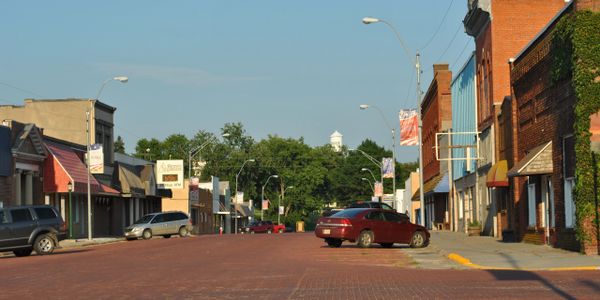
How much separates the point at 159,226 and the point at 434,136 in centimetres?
2345

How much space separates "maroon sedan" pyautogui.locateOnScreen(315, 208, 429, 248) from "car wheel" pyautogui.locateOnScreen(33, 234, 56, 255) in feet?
32.6

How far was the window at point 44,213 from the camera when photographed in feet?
109

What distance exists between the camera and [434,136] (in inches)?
2677

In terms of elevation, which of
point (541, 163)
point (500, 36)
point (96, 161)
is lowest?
point (541, 163)

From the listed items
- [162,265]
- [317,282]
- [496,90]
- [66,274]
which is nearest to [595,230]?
[317,282]

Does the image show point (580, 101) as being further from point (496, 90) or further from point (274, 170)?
point (274, 170)

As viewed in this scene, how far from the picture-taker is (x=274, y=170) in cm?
14312

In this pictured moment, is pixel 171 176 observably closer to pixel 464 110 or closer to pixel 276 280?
pixel 464 110

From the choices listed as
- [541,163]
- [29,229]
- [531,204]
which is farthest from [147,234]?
[541,163]

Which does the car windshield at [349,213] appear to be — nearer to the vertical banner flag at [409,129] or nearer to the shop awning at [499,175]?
the shop awning at [499,175]

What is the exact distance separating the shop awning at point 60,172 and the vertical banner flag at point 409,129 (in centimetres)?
2045

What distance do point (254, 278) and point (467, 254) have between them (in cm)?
1010

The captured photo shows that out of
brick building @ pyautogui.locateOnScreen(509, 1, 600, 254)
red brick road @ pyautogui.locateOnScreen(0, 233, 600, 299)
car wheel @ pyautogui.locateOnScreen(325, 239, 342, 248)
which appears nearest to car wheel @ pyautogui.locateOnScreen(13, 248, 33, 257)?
red brick road @ pyautogui.locateOnScreen(0, 233, 600, 299)

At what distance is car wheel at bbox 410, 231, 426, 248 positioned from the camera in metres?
34.0
